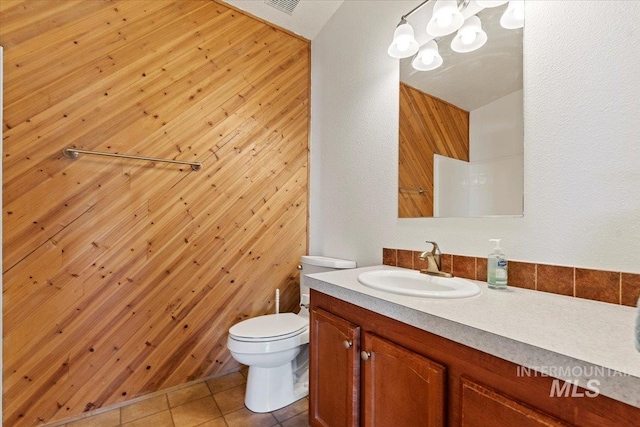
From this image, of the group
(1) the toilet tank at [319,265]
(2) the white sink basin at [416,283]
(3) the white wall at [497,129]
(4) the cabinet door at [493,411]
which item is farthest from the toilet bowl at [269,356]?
(3) the white wall at [497,129]

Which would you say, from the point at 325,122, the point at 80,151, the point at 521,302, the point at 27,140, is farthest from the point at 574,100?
the point at 27,140

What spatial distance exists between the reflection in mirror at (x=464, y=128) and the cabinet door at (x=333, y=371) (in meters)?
0.75

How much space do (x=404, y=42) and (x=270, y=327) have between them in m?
1.76

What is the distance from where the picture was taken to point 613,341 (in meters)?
0.62

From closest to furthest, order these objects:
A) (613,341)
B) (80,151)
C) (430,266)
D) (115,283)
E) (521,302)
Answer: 1. (613,341)
2. (521,302)
3. (430,266)
4. (80,151)
5. (115,283)

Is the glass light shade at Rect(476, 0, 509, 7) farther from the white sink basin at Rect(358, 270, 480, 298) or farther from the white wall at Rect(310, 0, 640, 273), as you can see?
the white sink basin at Rect(358, 270, 480, 298)

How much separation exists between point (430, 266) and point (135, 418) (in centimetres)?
180

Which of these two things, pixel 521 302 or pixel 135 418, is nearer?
pixel 521 302

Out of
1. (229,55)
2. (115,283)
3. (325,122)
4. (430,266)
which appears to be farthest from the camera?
(325,122)

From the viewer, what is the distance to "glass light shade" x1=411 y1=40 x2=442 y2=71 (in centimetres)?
151

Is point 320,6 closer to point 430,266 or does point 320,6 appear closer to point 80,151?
point 80,151

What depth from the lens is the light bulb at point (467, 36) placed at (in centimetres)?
134

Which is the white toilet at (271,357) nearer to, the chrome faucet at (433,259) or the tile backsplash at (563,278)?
the chrome faucet at (433,259)

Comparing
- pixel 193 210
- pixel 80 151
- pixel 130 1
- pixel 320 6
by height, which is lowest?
pixel 193 210
